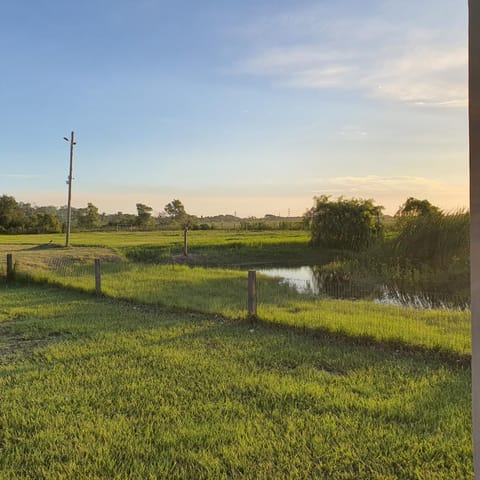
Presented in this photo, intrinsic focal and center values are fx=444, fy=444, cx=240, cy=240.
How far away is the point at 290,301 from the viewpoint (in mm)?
9023

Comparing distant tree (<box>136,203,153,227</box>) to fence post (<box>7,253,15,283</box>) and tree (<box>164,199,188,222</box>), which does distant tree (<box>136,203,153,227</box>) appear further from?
fence post (<box>7,253,15,283</box>)

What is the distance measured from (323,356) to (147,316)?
3.55 metres

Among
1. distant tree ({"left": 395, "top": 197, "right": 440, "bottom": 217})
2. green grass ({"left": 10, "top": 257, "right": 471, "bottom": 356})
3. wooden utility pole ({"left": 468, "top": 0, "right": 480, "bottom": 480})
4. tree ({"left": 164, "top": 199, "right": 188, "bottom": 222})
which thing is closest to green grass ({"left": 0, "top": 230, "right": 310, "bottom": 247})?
distant tree ({"left": 395, "top": 197, "right": 440, "bottom": 217})

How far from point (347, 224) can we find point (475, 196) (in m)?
28.6

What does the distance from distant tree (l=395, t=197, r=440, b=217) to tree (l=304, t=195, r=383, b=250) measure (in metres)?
4.86

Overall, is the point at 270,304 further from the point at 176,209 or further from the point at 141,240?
the point at 176,209

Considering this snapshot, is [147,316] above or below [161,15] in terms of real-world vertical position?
below

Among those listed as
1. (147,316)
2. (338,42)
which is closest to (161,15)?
(338,42)

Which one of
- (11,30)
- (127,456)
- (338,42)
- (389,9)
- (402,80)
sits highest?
(11,30)

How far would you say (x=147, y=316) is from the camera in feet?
25.2

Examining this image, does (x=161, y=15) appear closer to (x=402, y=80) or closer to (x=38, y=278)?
(x=402, y=80)

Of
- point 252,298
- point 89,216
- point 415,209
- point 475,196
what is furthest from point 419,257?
point 89,216

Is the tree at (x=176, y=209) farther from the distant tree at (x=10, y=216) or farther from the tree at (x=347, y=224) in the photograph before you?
the tree at (x=347, y=224)

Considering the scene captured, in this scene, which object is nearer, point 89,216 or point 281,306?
point 281,306
